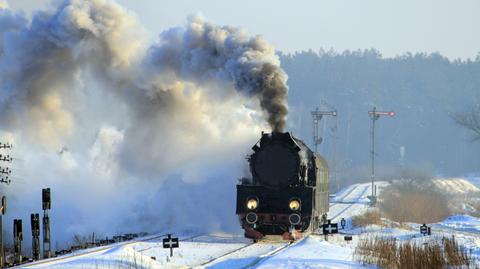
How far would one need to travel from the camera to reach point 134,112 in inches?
2363

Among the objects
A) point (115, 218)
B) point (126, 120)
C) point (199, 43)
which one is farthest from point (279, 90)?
point (126, 120)

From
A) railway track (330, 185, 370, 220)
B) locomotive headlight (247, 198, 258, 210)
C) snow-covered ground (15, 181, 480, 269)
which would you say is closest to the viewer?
snow-covered ground (15, 181, 480, 269)

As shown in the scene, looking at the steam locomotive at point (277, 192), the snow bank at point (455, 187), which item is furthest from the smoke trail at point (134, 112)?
the snow bank at point (455, 187)

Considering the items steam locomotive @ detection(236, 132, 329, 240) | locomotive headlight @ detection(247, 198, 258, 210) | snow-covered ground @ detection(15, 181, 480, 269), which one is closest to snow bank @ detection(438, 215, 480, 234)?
snow-covered ground @ detection(15, 181, 480, 269)

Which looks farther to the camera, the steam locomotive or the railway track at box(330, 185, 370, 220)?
the railway track at box(330, 185, 370, 220)

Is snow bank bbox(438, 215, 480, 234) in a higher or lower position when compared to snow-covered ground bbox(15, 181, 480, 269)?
lower

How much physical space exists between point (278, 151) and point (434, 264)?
484 inches

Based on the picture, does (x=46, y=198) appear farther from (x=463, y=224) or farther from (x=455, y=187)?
(x=455, y=187)

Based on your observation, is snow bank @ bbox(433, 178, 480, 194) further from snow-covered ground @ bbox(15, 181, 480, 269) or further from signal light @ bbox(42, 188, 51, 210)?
signal light @ bbox(42, 188, 51, 210)

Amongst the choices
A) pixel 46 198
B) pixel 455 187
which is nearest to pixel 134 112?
pixel 46 198

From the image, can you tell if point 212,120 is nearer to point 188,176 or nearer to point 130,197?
point 130,197

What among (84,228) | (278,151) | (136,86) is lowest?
(84,228)

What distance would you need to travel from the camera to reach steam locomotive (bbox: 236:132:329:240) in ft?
127

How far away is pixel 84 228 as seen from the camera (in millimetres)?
51219
